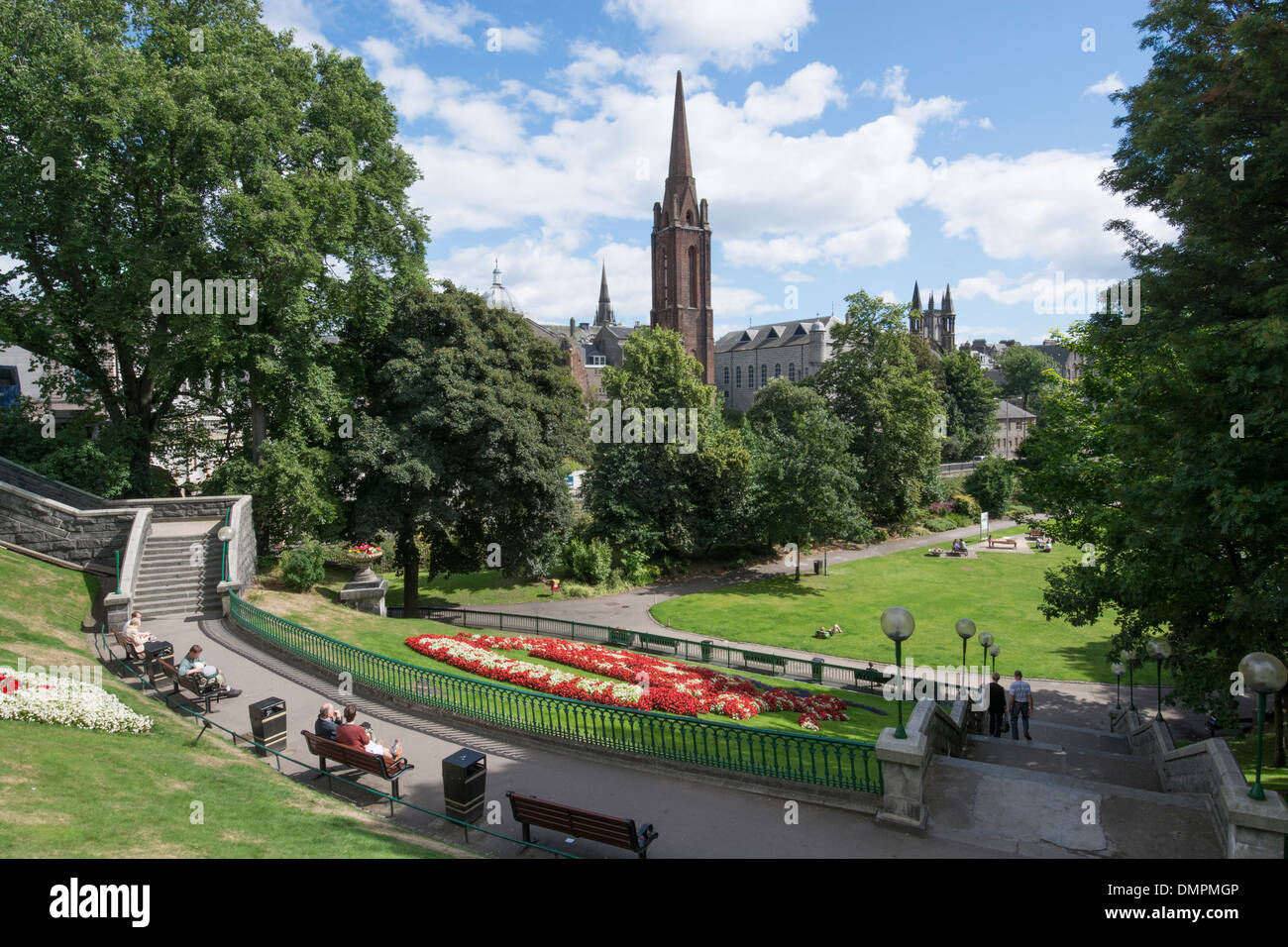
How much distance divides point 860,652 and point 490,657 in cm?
1570

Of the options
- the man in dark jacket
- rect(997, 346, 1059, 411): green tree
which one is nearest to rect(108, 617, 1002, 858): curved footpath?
the man in dark jacket

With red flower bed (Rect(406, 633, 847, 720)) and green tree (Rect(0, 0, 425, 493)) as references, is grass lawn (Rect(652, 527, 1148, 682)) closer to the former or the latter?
red flower bed (Rect(406, 633, 847, 720))

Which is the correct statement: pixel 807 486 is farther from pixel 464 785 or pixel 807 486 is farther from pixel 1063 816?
pixel 464 785

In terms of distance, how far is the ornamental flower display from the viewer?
13648mm

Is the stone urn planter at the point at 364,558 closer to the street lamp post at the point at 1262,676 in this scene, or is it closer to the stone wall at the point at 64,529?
the stone wall at the point at 64,529

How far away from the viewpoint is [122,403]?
24.1 meters

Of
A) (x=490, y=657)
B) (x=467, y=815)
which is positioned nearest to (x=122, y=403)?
(x=490, y=657)

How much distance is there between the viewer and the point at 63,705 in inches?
378

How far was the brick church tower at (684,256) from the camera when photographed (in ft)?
265

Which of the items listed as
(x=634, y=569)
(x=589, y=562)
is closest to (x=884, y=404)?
(x=634, y=569)

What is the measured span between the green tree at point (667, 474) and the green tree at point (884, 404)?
38.4 ft

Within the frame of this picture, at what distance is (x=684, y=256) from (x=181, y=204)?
217 feet

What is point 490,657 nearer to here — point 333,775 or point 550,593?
point 333,775

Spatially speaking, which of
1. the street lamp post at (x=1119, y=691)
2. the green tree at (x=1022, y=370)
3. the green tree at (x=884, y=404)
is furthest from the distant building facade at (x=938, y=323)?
the street lamp post at (x=1119, y=691)
